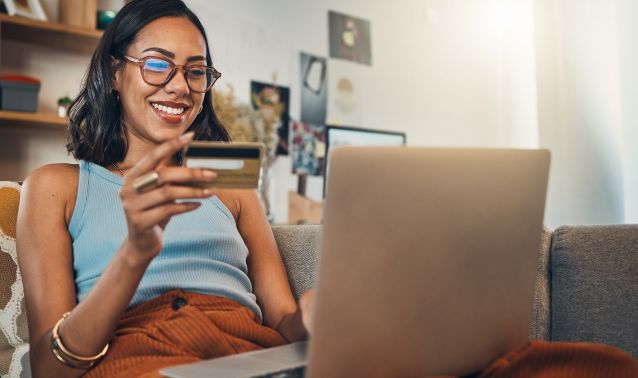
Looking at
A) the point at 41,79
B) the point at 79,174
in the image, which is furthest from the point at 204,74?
the point at 41,79

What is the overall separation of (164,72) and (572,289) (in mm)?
835

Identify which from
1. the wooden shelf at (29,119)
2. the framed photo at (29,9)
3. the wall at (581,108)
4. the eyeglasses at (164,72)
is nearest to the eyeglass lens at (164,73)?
the eyeglasses at (164,72)

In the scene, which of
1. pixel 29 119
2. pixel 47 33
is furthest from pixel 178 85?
pixel 47 33

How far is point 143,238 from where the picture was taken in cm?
82

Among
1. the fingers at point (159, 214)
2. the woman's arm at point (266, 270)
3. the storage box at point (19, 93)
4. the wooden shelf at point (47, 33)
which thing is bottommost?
the woman's arm at point (266, 270)

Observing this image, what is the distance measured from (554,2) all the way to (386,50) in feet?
3.14

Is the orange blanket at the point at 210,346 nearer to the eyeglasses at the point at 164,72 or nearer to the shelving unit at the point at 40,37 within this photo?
the eyeglasses at the point at 164,72

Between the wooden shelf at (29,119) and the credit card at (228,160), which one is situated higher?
the wooden shelf at (29,119)

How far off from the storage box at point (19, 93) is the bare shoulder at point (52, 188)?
1616mm

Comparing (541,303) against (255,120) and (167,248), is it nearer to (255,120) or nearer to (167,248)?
(167,248)

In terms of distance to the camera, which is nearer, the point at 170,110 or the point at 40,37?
the point at 170,110

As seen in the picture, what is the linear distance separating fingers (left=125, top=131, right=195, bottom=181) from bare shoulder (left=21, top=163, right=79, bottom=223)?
40 cm

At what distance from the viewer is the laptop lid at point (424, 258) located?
675 mm

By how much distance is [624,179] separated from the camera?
11.0 ft
